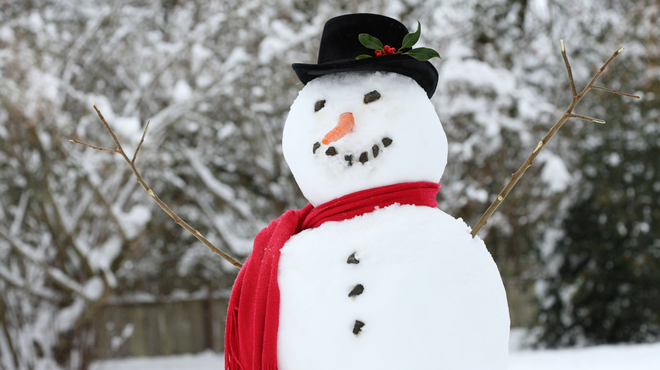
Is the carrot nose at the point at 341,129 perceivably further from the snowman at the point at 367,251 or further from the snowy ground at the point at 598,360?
the snowy ground at the point at 598,360

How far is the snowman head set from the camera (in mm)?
1195

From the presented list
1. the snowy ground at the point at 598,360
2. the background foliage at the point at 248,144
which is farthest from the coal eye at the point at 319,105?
the snowy ground at the point at 598,360

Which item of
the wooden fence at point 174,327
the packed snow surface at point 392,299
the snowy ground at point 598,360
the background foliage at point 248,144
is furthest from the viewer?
the wooden fence at point 174,327

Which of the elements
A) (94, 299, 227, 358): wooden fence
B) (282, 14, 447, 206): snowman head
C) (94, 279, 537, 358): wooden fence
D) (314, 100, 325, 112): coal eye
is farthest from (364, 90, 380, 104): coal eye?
(94, 299, 227, 358): wooden fence

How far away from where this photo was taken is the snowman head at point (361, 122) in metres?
1.20

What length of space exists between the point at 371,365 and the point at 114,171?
12.9ft

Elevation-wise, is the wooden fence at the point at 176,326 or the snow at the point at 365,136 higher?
the snow at the point at 365,136

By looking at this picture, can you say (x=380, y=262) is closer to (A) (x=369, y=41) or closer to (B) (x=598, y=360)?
(A) (x=369, y=41)

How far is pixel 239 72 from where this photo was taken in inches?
189

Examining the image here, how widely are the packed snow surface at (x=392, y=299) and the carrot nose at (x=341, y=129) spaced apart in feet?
0.63

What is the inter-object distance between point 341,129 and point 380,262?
30cm

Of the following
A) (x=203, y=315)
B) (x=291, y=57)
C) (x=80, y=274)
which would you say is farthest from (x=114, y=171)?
(x=203, y=315)

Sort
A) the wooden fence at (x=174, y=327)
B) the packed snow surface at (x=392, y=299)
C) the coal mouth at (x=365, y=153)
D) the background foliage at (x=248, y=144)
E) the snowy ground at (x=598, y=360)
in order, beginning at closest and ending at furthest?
the packed snow surface at (x=392, y=299) → the coal mouth at (x=365, y=153) → the snowy ground at (x=598, y=360) → the background foliage at (x=248, y=144) → the wooden fence at (x=174, y=327)

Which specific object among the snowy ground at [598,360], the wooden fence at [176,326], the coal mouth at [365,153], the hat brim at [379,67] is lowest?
the wooden fence at [176,326]
